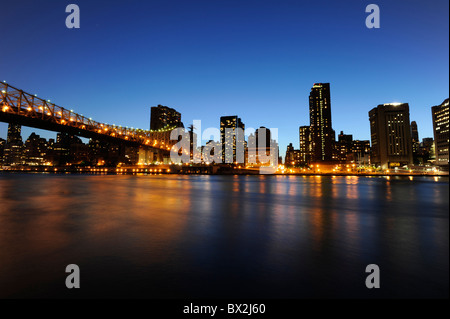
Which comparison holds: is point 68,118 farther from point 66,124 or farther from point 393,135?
point 393,135

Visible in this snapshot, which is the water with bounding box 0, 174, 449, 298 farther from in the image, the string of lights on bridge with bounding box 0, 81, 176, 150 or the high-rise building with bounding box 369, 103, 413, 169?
the high-rise building with bounding box 369, 103, 413, 169

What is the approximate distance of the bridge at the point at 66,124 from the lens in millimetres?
58750

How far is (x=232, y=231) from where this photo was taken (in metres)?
7.73

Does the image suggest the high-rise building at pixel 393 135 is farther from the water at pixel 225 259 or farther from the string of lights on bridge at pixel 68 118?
the water at pixel 225 259

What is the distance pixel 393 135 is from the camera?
16438 cm

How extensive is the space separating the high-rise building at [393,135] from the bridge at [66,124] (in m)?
151

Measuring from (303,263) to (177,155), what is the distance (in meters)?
119

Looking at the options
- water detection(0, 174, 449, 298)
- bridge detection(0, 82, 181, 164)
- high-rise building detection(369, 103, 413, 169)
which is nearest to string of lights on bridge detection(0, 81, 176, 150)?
bridge detection(0, 82, 181, 164)

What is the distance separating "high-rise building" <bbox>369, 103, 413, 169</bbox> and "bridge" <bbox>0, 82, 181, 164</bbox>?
151m

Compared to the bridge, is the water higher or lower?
lower

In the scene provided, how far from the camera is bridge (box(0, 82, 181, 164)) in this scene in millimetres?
58750

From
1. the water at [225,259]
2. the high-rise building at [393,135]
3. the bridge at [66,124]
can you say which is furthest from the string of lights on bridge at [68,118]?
the high-rise building at [393,135]
